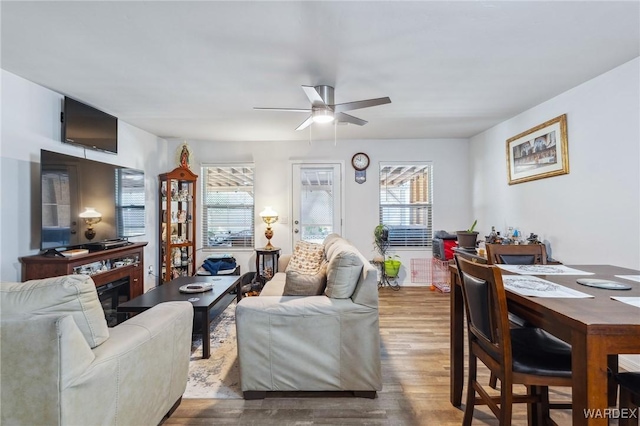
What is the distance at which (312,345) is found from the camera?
1953 millimetres

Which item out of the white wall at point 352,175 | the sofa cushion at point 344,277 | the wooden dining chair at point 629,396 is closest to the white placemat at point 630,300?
the wooden dining chair at point 629,396

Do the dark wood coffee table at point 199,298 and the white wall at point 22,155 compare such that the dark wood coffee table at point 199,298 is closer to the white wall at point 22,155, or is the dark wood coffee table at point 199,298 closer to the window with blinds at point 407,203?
the white wall at point 22,155

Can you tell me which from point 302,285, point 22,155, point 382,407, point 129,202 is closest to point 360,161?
point 302,285

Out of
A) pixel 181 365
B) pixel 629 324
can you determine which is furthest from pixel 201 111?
pixel 629 324

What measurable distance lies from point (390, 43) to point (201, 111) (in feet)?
7.83

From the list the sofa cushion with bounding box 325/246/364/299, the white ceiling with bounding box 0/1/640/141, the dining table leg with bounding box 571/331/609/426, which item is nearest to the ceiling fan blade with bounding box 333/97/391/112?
the white ceiling with bounding box 0/1/640/141

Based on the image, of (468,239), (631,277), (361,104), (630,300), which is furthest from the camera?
(468,239)

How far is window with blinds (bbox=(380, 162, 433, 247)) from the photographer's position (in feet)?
16.7

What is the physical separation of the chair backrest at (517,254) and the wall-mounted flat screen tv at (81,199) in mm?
3828

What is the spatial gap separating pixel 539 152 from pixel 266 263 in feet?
13.3

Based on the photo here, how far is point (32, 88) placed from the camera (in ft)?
8.98

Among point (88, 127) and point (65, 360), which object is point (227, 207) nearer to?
point (88, 127)

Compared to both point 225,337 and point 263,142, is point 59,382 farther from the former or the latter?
point 263,142

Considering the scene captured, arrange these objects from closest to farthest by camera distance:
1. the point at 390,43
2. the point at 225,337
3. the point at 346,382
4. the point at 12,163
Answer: the point at 346,382 < the point at 390,43 < the point at 12,163 < the point at 225,337
